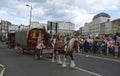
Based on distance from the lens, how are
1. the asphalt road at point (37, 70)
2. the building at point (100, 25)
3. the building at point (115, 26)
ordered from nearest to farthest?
the asphalt road at point (37, 70)
the building at point (115, 26)
the building at point (100, 25)

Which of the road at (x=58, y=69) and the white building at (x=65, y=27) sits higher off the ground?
the white building at (x=65, y=27)

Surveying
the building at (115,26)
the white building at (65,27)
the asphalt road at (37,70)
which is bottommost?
the asphalt road at (37,70)

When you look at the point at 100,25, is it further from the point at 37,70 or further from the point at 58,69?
the point at 37,70

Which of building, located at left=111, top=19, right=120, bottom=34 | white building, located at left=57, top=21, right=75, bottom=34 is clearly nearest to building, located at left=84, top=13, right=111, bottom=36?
building, located at left=111, top=19, right=120, bottom=34

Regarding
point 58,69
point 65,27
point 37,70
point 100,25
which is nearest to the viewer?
point 37,70

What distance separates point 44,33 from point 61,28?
5491 centimetres

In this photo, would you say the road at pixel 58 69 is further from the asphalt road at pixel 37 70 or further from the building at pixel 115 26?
the building at pixel 115 26

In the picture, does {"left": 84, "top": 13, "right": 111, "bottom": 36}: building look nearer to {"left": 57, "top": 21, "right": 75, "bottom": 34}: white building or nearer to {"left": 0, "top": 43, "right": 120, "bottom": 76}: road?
{"left": 57, "top": 21, "right": 75, "bottom": 34}: white building

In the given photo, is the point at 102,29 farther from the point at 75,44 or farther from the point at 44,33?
the point at 75,44

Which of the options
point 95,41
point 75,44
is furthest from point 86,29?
point 75,44

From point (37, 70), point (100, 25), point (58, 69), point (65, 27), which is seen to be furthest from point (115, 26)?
point (37, 70)

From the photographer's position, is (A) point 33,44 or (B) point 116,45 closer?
(B) point 116,45

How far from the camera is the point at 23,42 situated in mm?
33281

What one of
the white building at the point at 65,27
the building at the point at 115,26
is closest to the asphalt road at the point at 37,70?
the white building at the point at 65,27
